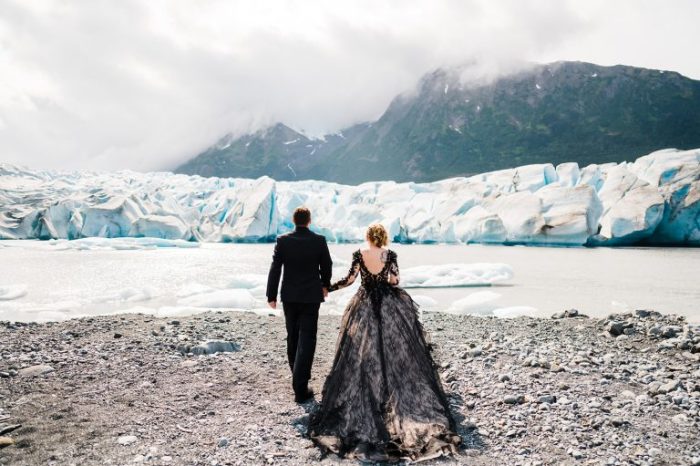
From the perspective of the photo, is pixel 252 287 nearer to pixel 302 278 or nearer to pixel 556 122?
pixel 302 278

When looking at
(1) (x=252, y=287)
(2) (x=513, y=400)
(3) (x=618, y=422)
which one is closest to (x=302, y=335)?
(2) (x=513, y=400)

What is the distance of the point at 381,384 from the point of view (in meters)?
4.33

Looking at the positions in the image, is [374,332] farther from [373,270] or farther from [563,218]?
[563,218]

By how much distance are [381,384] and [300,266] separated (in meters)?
1.49

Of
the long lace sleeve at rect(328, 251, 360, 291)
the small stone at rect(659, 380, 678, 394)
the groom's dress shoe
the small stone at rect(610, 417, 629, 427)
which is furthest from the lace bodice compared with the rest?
the small stone at rect(659, 380, 678, 394)

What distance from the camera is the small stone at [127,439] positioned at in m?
4.11

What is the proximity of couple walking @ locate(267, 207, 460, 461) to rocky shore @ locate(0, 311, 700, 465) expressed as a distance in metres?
0.28

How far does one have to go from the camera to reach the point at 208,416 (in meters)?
4.80

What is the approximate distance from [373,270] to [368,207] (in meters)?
53.3

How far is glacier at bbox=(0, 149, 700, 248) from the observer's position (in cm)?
4234

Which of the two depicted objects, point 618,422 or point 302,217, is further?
point 302,217

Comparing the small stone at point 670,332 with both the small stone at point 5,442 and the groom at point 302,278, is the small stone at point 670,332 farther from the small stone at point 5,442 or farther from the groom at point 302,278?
the small stone at point 5,442

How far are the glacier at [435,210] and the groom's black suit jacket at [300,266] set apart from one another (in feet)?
141

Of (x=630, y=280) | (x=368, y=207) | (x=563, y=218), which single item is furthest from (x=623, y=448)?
(x=368, y=207)
